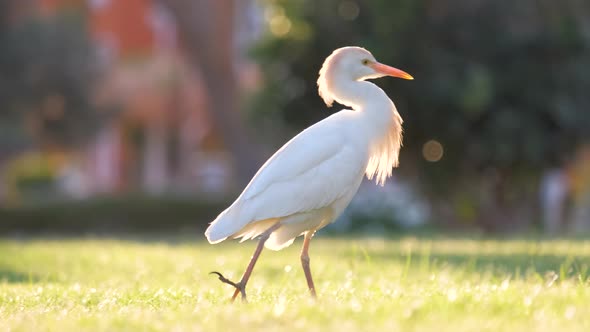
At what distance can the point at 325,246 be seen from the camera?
572 inches

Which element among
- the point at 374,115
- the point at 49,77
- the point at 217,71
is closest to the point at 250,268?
the point at 374,115

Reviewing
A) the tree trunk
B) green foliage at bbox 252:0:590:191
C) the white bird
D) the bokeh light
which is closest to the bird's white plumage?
the white bird

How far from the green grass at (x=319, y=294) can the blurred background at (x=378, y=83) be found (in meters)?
6.00

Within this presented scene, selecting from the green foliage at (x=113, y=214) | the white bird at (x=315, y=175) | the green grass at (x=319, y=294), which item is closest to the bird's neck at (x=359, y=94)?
the white bird at (x=315, y=175)

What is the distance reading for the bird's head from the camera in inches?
257

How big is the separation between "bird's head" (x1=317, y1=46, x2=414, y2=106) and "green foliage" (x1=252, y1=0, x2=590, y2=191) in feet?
35.7

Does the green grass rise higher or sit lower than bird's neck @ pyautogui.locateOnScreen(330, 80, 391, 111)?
lower

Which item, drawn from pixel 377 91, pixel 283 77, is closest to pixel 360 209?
pixel 283 77

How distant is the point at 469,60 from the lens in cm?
1811

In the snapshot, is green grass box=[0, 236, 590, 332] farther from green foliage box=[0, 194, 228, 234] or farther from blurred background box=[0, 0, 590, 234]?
green foliage box=[0, 194, 228, 234]

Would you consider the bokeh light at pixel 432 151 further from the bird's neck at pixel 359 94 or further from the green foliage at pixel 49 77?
the bird's neck at pixel 359 94

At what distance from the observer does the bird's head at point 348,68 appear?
21.5ft

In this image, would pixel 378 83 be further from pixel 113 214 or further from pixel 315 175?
pixel 315 175

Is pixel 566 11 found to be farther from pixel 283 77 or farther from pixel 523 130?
pixel 283 77
